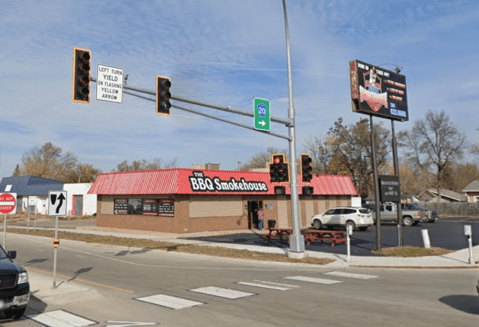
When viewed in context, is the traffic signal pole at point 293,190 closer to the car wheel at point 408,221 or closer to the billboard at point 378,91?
the billboard at point 378,91

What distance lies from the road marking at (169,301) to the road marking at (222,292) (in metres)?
0.97

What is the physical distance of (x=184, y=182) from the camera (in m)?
31.6

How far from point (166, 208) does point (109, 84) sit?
842 inches

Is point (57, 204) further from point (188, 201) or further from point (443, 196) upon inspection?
point (443, 196)

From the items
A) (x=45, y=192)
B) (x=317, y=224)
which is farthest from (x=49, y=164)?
(x=317, y=224)

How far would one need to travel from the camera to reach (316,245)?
77.2 feet

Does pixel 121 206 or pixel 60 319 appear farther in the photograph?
pixel 121 206

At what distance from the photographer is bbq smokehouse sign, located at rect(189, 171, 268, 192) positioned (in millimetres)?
32344

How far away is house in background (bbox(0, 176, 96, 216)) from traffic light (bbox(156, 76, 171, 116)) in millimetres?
43368

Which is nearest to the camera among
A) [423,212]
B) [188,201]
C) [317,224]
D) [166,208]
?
[188,201]

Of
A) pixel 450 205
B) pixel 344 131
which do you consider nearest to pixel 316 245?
pixel 450 205

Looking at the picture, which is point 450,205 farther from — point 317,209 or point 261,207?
point 261,207

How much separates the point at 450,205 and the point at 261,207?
3499 centimetres

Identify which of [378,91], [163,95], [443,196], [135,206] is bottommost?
[135,206]
